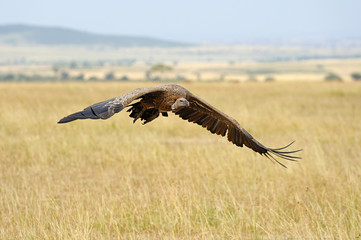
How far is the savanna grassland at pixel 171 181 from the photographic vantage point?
659 centimetres

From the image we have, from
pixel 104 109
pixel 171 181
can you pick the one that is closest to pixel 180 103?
pixel 104 109

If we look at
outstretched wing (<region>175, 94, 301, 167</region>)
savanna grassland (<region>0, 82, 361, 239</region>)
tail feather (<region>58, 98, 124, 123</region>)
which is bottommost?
savanna grassland (<region>0, 82, 361, 239</region>)

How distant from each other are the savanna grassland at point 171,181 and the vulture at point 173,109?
0.86m

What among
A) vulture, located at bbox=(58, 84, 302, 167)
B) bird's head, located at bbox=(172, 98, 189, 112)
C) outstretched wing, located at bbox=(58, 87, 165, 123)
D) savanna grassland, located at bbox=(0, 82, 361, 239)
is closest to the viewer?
outstretched wing, located at bbox=(58, 87, 165, 123)

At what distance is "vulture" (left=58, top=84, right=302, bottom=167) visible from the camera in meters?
4.84

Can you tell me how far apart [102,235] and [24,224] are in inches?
35.5

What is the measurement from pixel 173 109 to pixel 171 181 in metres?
2.08

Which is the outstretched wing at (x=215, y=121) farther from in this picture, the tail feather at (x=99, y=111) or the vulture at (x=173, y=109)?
the tail feather at (x=99, y=111)

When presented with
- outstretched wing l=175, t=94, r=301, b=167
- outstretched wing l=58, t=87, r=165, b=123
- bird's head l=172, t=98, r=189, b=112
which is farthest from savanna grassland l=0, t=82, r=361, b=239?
outstretched wing l=58, t=87, r=165, b=123

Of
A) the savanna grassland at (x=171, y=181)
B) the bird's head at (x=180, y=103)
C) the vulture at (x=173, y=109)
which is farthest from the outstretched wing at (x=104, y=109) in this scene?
the savanna grassland at (x=171, y=181)

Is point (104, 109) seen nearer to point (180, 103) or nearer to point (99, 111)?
point (99, 111)

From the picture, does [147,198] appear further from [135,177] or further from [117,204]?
[135,177]

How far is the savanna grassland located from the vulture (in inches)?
34.0

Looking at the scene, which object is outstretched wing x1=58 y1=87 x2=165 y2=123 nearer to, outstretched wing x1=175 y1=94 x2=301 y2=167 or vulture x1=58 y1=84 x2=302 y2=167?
vulture x1=58 y1=84 x2=302 y2=167
